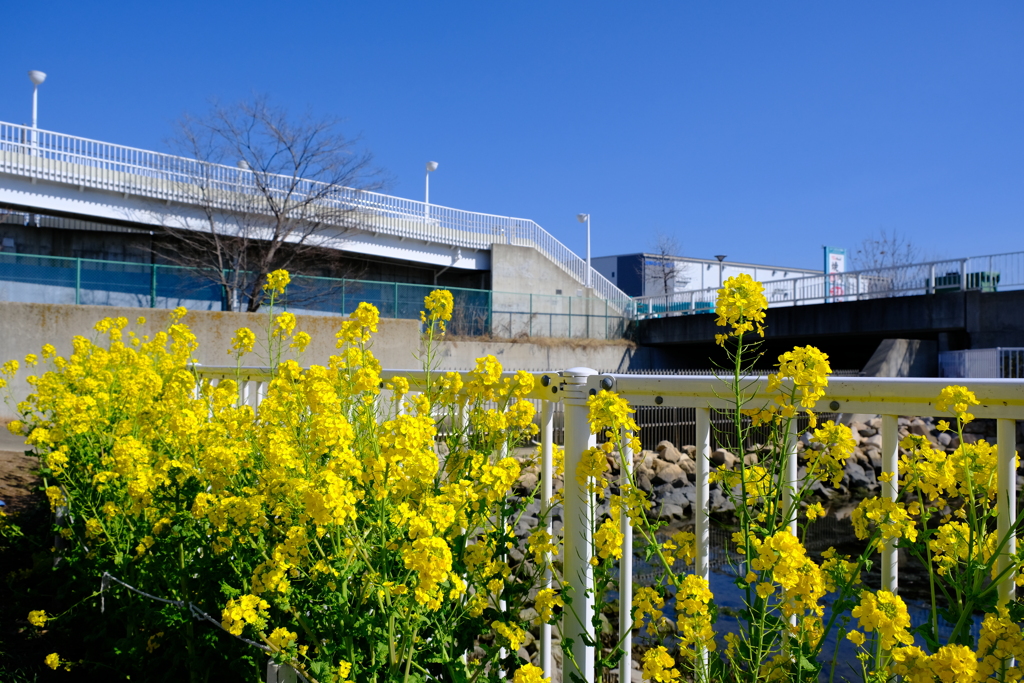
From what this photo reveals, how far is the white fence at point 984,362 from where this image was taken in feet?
57.4

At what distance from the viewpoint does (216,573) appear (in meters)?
2.60

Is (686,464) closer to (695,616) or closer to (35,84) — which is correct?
(695,616)

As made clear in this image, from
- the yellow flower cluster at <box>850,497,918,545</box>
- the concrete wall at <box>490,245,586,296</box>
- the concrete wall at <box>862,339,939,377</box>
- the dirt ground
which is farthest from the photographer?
the concrete wall at <box>490,245,586,296</box>

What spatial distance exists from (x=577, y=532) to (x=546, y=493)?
0.57ft

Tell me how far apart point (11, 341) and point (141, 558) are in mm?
12374

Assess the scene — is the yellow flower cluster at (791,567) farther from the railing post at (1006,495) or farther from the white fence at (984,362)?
the white fence at (984,362)

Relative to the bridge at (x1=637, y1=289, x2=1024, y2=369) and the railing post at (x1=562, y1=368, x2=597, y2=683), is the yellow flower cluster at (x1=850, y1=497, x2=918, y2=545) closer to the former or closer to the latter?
the railing post at (x1=562, y1=368, x2=597, y2=683)

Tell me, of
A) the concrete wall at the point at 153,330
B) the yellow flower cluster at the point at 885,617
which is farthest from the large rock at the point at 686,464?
the yellow flower cluster at the point at 885,617

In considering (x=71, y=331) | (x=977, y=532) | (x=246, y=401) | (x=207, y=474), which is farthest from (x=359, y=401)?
(x=71, y=331)

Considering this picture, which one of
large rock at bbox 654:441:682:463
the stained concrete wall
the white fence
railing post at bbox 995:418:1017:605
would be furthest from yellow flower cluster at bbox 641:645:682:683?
the white fence

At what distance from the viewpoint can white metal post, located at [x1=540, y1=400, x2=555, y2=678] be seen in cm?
240

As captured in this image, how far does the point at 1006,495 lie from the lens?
163cm

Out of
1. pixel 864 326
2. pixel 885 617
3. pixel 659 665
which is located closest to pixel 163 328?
pixel 659 665

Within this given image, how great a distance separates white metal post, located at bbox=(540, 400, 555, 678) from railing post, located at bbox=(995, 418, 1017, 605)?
3.97ft
